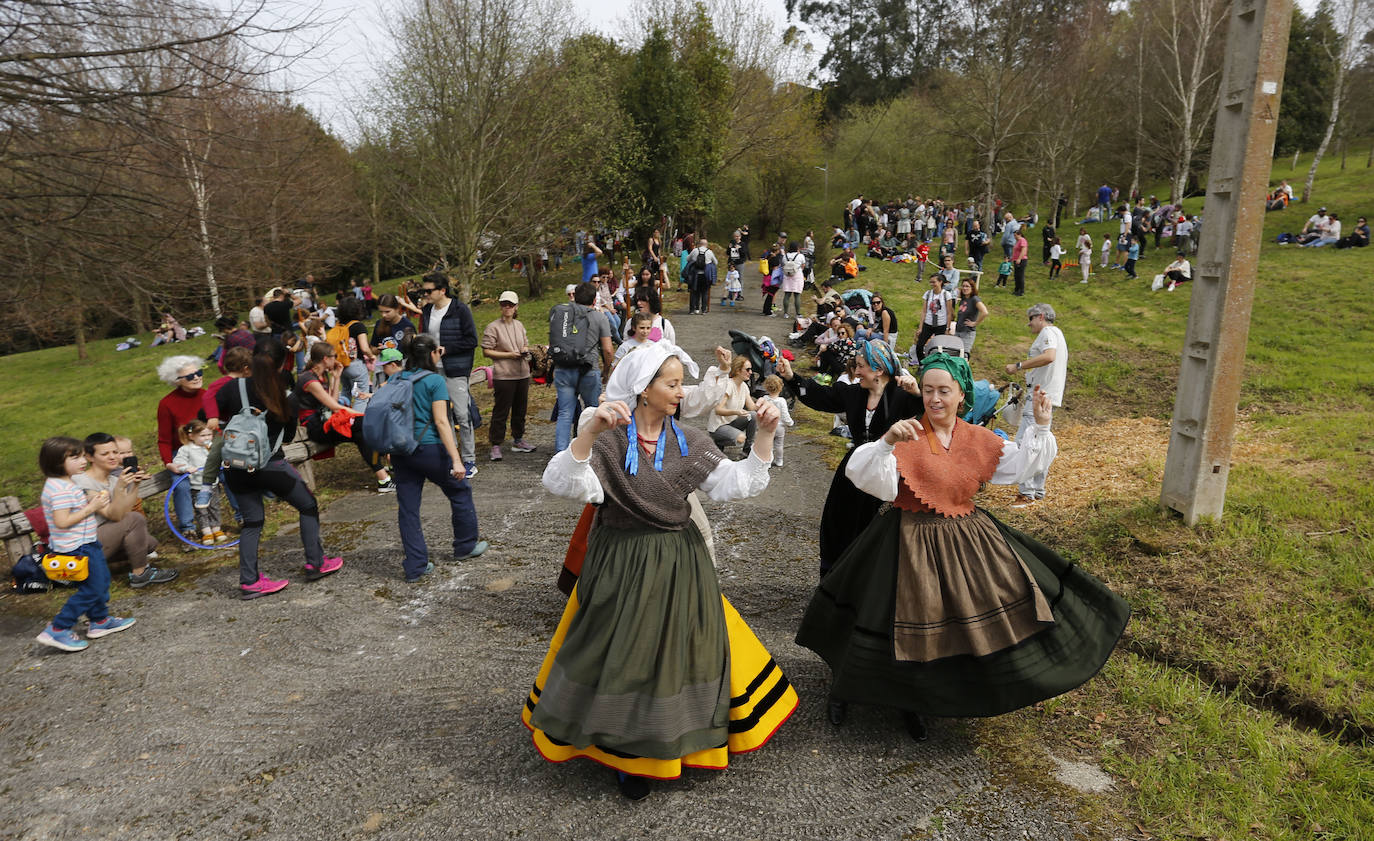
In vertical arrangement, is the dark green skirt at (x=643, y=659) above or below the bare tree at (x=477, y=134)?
below

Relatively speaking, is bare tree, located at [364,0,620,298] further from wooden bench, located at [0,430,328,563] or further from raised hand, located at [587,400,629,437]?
raised hand, located at [587,400,629,437]

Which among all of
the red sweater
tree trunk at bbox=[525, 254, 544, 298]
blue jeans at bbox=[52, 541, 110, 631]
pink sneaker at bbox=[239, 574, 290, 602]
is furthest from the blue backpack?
tree trunk at bbox=[525, 254, 544, 298]

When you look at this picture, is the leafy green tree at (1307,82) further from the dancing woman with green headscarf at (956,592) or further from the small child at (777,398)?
the dancing woman with green headscarf at (956,592)

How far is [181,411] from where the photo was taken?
679 centimetres

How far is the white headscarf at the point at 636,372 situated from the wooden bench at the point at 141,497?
344 cm

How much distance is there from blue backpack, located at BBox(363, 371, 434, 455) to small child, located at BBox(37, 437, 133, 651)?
1619 mm

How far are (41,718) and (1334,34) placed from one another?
163 ft

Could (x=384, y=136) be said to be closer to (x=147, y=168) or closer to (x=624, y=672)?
(x=147, y=168)

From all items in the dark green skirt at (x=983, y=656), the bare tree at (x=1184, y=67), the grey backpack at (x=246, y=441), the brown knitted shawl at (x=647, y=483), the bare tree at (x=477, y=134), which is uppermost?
the bare tree at (x=1184, y=67)

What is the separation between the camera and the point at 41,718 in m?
4.32

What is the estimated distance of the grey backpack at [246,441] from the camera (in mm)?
5441

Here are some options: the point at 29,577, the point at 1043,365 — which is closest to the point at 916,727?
the point at 1043,365

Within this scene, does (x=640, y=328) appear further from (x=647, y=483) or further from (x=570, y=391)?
(x=647, y=483)

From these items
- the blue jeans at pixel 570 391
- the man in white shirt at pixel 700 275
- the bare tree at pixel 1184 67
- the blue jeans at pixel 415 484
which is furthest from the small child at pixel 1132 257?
the blue jeans at pixel 415 484
